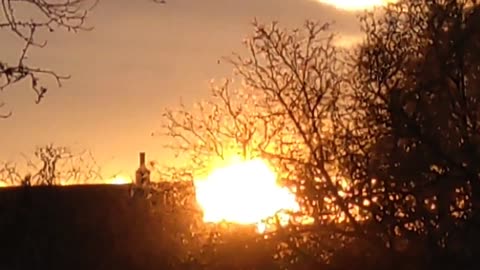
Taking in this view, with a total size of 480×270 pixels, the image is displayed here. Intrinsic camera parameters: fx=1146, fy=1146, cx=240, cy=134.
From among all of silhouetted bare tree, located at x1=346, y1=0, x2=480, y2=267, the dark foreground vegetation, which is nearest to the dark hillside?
the dark foreground vegetation

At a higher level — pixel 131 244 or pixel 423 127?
pixel 423 127

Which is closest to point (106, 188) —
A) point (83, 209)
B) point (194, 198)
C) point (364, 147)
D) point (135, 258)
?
point (194, 198)

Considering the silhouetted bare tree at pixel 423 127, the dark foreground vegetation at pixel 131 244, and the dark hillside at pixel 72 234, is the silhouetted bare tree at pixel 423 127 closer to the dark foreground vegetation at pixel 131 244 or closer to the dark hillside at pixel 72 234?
the dark foreground vegetation at pixel 131 244

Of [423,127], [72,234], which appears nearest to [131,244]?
[72,234]

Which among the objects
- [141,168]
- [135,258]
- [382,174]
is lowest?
[135,258]

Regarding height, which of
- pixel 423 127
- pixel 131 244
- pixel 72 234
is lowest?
pixel 131 244

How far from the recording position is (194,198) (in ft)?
107

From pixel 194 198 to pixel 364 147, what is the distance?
7728 millimetres

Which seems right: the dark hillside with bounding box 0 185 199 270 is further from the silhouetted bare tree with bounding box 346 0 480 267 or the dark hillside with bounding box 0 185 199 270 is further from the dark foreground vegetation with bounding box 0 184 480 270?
the silhouetted bare tree with bounding box 346 0 480 267

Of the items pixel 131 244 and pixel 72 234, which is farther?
pixel 131 244

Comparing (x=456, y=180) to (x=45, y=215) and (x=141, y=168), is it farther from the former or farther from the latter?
(x=141, y=168)

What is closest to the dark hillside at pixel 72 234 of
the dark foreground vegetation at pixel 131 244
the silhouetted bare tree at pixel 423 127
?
the dark foreground vegetation at pixel 131 244

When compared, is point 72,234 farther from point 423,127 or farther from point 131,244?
point 423,127

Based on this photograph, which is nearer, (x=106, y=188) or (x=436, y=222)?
(x=436, y=222)
